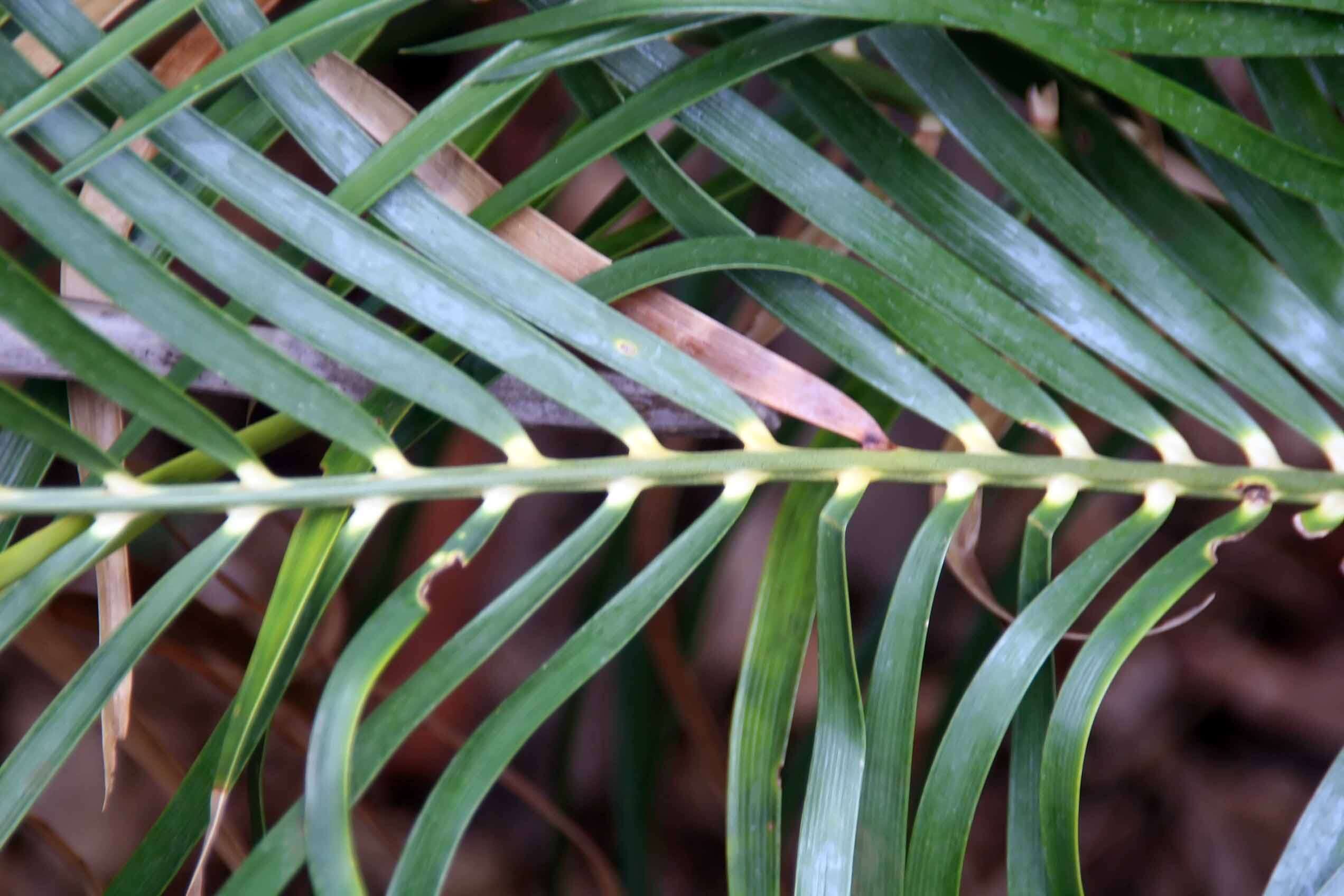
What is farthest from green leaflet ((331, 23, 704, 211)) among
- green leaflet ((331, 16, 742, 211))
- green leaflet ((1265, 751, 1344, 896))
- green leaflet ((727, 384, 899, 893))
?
green leaflet ((1265, 751, 1344, 896))

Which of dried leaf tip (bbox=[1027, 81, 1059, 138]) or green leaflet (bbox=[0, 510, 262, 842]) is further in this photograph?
dried leaf tip (bbox=[1027, 81, 1059, 138])

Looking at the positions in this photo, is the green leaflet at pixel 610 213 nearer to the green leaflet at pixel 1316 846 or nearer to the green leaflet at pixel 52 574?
the green leaflet at pixel 52 574

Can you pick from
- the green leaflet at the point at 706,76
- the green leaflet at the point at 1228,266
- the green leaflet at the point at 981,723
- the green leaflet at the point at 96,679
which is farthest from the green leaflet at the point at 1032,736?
the green leaflet at the point at 96,679

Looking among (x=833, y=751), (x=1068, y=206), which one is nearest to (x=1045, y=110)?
(x=1068, y=206)

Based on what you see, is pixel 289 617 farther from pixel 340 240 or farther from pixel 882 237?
pixel 882 237

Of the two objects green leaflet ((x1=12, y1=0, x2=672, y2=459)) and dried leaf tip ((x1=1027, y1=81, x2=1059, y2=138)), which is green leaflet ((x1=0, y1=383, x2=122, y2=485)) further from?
dried leaf tip ((x1=1027, y1=81, x2=1059, y2=138))

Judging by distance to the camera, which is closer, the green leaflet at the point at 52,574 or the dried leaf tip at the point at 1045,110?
the green leaflet at the point at 52,574
